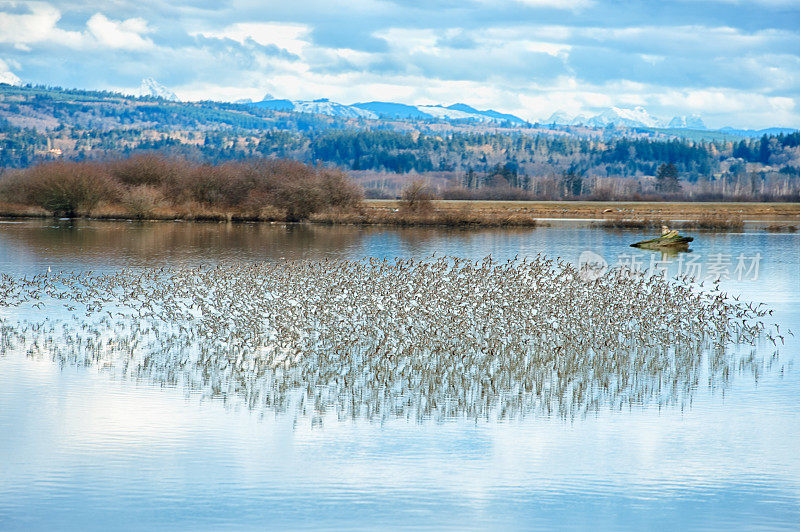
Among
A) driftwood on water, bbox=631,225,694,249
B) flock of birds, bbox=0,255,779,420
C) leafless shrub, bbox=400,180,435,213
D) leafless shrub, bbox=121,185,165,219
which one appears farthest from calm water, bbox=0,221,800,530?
leafless shrub, bbox=121,185,165,219

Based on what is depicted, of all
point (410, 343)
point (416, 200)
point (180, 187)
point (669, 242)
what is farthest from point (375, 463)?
point (180, 187)

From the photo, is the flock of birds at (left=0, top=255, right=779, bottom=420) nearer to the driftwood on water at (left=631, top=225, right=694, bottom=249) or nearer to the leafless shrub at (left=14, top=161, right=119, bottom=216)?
the driftwood on water at (left=631, top=225, right=694, bottom=249)

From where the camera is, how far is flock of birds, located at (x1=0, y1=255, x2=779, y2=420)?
1243cm

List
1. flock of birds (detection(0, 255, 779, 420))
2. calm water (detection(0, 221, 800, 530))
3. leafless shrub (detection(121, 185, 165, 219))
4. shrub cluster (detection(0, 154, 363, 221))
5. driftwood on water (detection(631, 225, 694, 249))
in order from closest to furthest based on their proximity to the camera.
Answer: calm water (detection(0, 221, 800, 530))
flock of birds (detection(0, 255, 779, 420))
driftwood on water (detection(631, 225, 694, 249))
leafless shrub (detection(121, 185, 165, 219))
shrub cluster (detection(0, 154, 363, 221))

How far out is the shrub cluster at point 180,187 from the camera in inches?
2461

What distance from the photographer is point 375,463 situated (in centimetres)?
951

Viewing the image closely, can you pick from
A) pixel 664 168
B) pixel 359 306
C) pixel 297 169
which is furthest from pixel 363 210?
pixel 664 168

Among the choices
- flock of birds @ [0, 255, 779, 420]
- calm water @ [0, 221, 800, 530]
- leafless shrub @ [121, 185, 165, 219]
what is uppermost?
leafless shrub @ [121, 185, 165, 219]

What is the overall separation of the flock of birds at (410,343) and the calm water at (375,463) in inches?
A: 24.3

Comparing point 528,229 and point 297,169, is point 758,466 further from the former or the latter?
point 297,169

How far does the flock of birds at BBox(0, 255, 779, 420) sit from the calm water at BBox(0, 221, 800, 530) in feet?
2.03

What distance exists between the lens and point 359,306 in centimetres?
1709

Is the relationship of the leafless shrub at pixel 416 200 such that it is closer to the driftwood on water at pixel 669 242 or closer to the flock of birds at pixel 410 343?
the driftwood on water at pixel 669 242

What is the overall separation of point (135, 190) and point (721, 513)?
194ft
